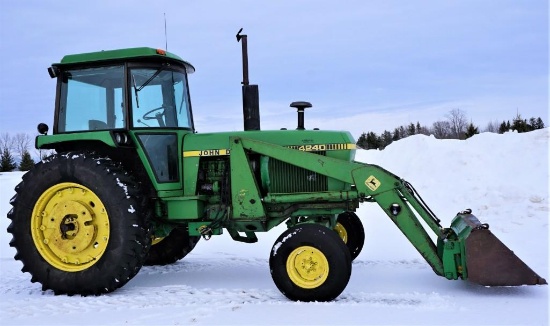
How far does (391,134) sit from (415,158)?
104 feet

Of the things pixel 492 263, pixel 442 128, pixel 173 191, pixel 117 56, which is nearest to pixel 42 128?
pixel 117 56

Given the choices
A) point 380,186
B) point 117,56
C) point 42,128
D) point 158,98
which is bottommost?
point 380,186

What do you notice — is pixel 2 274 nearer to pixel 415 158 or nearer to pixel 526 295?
pixel 526 295

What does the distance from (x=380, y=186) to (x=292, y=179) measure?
98 cm

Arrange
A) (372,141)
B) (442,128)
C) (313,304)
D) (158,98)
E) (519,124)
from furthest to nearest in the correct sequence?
(442,128)
(372,141)
(519,124)
(158,98)
(313,304)

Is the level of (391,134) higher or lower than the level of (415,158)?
higher

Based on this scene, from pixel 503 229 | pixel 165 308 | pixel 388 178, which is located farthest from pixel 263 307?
pixel 503 229

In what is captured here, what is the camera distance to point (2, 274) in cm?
672

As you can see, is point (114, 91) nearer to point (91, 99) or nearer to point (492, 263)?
point (91, 99)

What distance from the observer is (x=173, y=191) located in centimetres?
602

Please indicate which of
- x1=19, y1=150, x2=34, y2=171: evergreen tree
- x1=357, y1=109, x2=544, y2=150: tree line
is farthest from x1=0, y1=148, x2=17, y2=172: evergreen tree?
x1=357, y1=109, x2=544, y2=150: tree line

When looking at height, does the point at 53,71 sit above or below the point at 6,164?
below

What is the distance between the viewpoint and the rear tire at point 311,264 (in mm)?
5090

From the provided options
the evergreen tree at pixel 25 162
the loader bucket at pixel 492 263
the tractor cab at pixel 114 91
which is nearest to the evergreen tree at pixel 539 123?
the loader bucket at pixel 492 263
